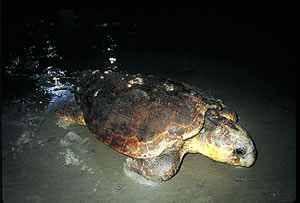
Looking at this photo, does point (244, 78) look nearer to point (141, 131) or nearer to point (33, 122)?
point (141, 131)

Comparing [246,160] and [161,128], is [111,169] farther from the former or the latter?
[246,160]

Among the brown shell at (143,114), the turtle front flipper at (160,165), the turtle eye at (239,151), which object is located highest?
the brown shell at (143,114)

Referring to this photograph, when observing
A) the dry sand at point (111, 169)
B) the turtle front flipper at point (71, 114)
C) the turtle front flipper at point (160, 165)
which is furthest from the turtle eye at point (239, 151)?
the turtle front flipper at point (71, 114)

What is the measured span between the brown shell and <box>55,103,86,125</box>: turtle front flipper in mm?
339

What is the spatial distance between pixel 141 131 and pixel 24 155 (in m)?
1.87

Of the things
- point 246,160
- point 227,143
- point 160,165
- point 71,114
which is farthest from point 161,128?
point 71,114

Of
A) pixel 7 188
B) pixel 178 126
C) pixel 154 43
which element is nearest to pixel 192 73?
pixel 154 43

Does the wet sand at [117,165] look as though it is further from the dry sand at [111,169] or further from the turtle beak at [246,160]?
the turtle beak at [246,160]

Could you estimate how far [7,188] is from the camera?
7.57 ft

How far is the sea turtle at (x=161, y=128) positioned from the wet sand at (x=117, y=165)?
8.6 inches

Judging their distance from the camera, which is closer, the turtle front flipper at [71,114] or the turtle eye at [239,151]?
the turtle eye at [239,151]

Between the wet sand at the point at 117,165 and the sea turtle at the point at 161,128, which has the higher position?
the sea turtle at the point at 161,128

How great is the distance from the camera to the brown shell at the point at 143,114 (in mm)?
2246

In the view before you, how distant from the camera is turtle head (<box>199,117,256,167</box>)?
90.0 inches
